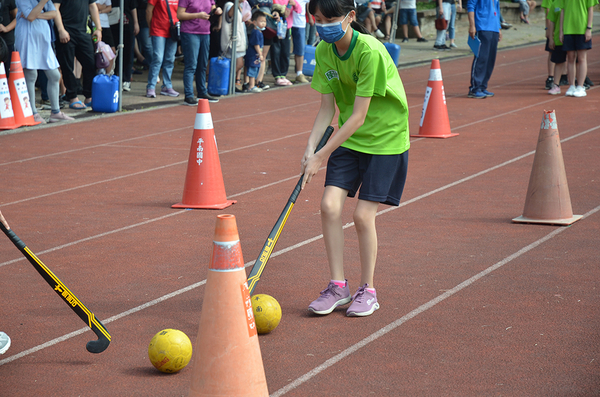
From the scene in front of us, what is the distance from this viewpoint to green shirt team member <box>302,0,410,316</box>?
4367 mm

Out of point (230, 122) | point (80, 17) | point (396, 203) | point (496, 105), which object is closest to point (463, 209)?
point (396, 203)

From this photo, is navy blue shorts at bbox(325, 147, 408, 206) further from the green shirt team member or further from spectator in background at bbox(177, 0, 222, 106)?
spectator in background at bbox(177, 0, 222, 106)

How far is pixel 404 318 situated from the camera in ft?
14.9

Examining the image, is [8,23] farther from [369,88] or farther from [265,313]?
[265,313]

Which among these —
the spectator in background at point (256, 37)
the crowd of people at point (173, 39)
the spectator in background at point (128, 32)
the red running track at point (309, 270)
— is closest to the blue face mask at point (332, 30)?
the red running track at point (309, 270)

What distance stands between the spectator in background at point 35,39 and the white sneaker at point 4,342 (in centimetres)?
769

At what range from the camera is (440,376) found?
3752mm

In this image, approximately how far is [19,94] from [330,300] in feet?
26.2

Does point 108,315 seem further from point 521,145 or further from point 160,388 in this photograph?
point 521,145

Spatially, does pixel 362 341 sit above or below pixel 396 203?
below

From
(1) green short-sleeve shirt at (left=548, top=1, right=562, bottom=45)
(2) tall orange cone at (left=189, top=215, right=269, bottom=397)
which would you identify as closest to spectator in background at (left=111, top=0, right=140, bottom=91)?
(1) green short-sleeve shirt at (left=548, top=1, right=562, bottom=45)

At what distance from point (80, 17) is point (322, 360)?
9.62 m

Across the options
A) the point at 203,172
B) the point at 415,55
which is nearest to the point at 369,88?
the point at 203,172

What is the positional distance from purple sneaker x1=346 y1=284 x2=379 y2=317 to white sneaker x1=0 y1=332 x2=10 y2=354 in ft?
5.87
